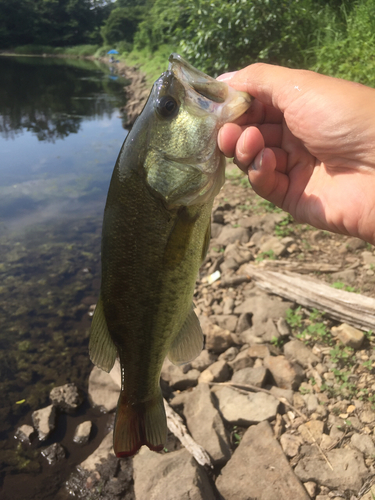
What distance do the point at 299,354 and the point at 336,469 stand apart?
1.19 metres

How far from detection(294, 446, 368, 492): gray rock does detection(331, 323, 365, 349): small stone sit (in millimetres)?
1044

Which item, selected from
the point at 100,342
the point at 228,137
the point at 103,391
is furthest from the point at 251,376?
the point at 228,137

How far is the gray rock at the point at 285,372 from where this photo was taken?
3.73 metres

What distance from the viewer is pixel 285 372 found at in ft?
12.5

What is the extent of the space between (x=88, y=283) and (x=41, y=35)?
6931 cm

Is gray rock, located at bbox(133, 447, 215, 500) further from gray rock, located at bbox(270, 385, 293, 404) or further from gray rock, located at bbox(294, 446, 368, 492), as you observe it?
gray rock, located at bbox(270, 385, 293, 404)

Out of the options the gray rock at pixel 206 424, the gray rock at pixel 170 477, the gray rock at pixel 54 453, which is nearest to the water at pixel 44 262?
the gray rock at pixel 54 453

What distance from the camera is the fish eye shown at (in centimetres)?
191

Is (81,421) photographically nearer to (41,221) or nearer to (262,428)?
(262,428)

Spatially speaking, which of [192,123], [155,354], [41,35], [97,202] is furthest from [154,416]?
[41,35]

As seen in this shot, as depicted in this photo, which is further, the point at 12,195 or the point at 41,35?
the point at 41,35

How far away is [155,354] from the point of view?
209 centimetres

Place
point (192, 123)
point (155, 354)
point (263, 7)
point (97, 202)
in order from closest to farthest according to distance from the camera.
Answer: point (192, 123), point (155, 354), point (263, 7), point (97, 202)

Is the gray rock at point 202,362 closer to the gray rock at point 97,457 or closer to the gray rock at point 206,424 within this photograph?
the gray rock at point 206,424
